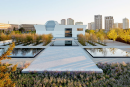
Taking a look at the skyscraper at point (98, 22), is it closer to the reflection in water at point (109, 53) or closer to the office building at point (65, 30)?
the office building at point (65, 30)

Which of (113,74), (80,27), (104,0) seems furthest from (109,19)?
(113,74)

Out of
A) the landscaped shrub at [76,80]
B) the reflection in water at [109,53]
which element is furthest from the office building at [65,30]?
the landscaped shrub at [76,80]

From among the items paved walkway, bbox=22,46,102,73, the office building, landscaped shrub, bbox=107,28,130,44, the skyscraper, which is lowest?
paved walkway, bbox=22,46,102,73

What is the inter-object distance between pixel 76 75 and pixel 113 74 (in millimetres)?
1426

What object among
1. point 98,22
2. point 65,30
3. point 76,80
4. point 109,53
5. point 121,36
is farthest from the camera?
point 98,22

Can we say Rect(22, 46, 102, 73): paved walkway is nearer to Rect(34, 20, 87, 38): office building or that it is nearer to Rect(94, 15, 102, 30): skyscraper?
Rect(34, 20, 87, 38): office building

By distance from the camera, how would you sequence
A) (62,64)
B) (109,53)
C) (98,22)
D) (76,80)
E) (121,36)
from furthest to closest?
1. (98,22)
2. (121,36)
3. (109,53)
4. (62,64)
5. (76,80)

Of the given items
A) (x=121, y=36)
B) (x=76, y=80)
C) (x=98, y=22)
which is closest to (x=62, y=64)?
(x=76, y=80)

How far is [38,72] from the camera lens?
14.4 ft

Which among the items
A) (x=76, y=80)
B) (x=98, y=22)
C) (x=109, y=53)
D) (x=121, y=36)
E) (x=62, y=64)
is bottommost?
(x=76, y=80)

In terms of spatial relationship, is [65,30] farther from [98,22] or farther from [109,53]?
[98,22]

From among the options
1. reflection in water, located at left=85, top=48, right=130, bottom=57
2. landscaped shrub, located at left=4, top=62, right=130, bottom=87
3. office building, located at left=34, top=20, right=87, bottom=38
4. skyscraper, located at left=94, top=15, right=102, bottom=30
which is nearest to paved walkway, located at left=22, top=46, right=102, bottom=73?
landscaped shrub, located at left=4, top=62, right=130, bottom=87

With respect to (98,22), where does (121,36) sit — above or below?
below

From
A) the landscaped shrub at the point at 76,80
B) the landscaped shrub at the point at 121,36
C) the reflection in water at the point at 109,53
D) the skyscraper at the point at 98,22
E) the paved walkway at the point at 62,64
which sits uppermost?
the skyscraper at the point at 98,22
